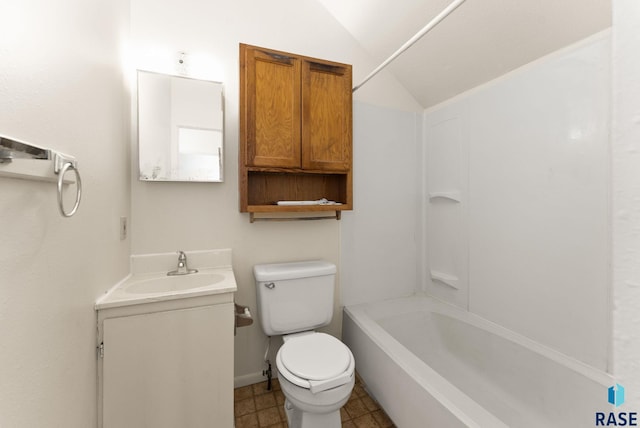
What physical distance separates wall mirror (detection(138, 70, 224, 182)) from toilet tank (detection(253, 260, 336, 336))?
2.18 feet

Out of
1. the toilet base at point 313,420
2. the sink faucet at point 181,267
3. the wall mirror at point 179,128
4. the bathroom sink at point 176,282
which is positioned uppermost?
the wall mirror at point 179,128

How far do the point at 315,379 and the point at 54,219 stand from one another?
3.57 feet

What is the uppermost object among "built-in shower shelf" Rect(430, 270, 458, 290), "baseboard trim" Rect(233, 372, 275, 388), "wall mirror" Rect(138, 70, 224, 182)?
"wall mirror" Rect(138, 70, 224, 182)

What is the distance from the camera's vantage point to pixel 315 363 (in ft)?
3.95

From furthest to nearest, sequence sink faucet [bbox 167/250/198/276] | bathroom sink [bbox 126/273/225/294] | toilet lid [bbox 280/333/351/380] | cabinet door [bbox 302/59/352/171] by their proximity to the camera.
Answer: cabinet door [bbox 302/59/352/171] → sink faucet [bbox 167/250/198/276] → bathroom sink [bbox 126/273/225/294] → toilet lid [bbox 280/333/351/380]

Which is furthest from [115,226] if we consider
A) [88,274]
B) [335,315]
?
[335,315]

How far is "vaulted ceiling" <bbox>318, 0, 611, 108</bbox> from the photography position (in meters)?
1.23

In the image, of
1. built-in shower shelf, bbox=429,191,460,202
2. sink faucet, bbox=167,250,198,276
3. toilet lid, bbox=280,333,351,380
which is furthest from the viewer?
built-in shower shelf, bbox=429,191,460,202

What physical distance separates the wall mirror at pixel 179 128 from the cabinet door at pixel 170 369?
2.46 ft

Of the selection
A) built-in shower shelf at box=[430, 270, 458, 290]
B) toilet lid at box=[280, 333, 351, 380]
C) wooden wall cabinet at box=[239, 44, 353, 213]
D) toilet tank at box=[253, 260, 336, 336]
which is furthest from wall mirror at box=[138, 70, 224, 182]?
built-in shower shelf at box=[430, 270, 458, 290]

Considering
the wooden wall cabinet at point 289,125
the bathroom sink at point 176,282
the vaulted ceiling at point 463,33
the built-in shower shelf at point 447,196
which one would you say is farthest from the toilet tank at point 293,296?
the vaulted ceiling at point 463,33

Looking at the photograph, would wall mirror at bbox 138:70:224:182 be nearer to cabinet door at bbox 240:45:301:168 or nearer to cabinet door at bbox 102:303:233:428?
cabinet door at bbox 240:45:301:168

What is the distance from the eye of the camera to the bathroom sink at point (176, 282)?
4.33 ft

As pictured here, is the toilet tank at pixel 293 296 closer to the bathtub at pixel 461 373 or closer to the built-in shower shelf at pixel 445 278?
the bathtub at pixel 461 373
